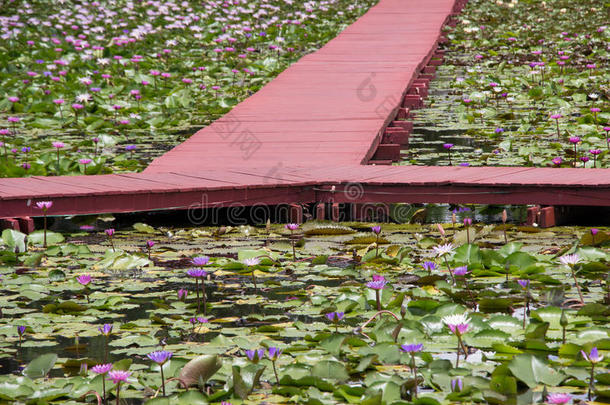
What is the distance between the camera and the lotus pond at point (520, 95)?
21.7ft

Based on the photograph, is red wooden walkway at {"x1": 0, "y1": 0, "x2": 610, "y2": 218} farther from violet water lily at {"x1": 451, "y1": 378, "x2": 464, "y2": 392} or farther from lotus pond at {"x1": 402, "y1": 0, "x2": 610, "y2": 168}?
violet water lily at {"x1": 451, "y1": 378, "x2": 464, "y2": 392}

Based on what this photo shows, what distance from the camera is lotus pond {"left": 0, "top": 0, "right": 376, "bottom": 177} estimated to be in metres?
7.23

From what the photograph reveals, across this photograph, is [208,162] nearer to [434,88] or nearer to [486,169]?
[486,169]

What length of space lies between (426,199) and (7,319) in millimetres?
2419

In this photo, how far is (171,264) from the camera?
14.3 feet

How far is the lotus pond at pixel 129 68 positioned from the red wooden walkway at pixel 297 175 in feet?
1.69

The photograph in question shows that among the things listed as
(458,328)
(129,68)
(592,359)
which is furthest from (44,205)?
(129,68)

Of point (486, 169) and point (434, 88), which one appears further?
point (434, 88)

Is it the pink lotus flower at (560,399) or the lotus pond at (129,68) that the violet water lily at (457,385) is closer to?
the pink lotus flower at (560,399)

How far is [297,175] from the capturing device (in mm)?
5559

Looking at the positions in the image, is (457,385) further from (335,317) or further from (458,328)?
(335,317)

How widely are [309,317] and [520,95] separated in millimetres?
5770

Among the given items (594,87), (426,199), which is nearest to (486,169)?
(426,199)

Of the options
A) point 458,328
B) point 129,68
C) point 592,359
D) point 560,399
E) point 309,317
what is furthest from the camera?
point 129,68
